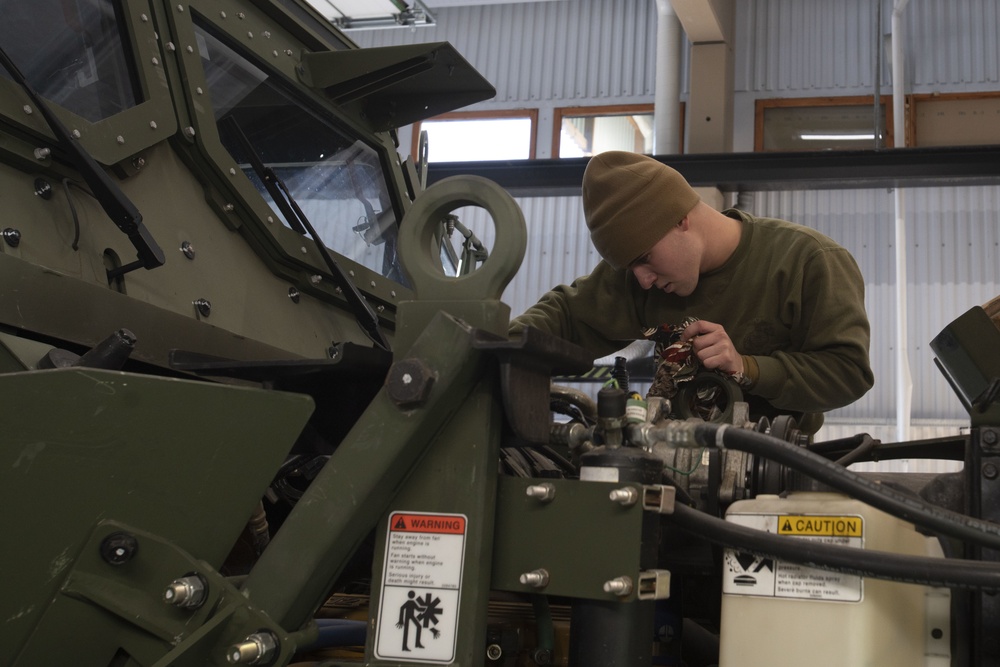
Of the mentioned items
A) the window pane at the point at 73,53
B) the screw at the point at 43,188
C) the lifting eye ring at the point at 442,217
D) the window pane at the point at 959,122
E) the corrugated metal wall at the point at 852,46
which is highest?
the corrugated metal wall at the point at 852,46

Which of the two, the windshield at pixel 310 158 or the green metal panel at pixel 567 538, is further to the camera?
the windshield at pixel 310 158

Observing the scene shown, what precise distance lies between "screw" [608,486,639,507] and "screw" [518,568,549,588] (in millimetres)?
114

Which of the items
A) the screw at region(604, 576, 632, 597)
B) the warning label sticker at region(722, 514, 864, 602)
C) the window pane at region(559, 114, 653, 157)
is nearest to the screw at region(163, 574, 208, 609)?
the screw at region(604, 576, 632, 597)

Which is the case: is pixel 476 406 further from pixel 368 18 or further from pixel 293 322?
pixel 368 18

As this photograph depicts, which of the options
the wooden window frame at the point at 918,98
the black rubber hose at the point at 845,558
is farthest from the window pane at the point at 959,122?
the black rubber hose at the point at 845,558

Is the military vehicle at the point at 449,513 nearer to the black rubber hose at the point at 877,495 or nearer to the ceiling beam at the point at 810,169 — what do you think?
the black rubber hose at the point at 877,495

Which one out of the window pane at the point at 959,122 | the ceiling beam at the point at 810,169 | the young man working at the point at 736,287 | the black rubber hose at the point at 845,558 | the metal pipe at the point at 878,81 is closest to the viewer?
the black rubber hose at the point at 845,558

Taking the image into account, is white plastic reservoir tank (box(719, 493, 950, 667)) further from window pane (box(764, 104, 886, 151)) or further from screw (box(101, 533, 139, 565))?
window pane (box(764, 104, 886, 151))

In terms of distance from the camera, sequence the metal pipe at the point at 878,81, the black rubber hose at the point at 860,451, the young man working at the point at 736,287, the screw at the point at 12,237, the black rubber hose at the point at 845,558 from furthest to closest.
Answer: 1. the metal pipe at the point at 878,81
2. the young man working at the point at 736,287
3. the screw at the point at 12,237
4. the black rubber hose at the point at 860,451
5. the black rubber hose at the point at 845,558

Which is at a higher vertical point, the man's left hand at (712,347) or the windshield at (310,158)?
the windshield at (310,158)

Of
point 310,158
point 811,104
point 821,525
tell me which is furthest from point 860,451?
point 811,104

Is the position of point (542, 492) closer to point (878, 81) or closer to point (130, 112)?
point (130, 112)

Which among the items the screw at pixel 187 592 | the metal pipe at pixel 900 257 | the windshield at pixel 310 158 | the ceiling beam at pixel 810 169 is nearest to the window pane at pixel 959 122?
the metal pipe at pixel 900 257

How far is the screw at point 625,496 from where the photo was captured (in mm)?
1100
